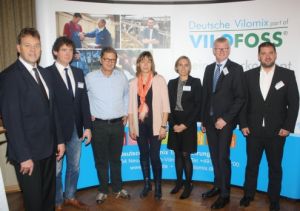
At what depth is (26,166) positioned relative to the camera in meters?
2.04

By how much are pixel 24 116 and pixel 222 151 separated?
6.67 feet

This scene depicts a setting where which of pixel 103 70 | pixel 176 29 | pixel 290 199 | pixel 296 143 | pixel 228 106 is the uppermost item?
pixel 176 29

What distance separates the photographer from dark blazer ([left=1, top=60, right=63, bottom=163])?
6.53 ft

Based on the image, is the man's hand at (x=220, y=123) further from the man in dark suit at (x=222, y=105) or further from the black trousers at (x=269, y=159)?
the black trousers at (x=269, y=159)

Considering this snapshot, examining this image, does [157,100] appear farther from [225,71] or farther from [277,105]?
[277,105]

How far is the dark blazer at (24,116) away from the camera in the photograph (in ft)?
6.53

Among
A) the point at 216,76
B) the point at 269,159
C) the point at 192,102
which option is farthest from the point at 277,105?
the point at 192,102

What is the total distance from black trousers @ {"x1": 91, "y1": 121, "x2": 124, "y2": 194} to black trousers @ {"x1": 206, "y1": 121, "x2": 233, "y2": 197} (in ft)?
3.38

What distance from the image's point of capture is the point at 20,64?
2098mm

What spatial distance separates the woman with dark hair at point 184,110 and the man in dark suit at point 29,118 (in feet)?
4.81

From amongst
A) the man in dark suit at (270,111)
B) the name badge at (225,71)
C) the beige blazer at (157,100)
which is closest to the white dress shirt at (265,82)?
the man in dark suit at (270,111)

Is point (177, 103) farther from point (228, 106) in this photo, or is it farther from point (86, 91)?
point (86, 91)

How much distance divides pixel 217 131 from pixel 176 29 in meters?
1.49

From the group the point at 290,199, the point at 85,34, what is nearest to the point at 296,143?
the point at 290,199
